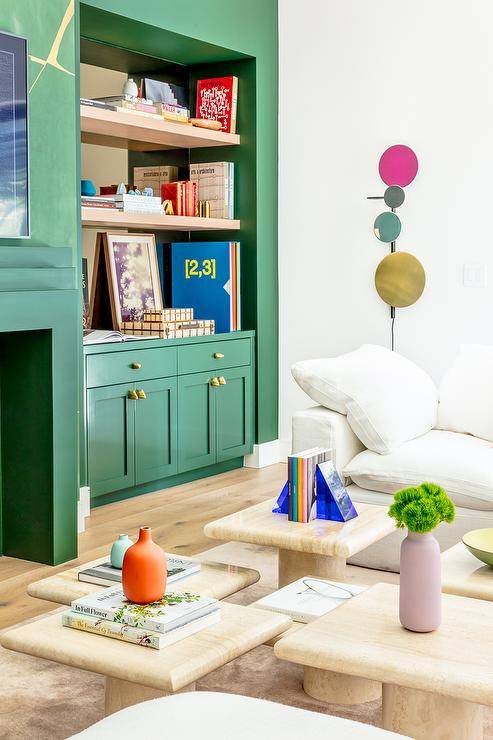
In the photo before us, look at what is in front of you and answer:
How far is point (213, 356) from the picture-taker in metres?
4.97

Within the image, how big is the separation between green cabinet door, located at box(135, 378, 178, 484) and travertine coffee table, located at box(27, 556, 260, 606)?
2.05 meters

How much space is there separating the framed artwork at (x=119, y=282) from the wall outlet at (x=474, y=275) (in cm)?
161

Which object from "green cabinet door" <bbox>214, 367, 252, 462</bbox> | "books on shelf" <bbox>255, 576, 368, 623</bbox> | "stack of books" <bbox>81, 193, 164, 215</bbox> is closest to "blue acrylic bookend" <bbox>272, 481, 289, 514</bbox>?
"books on shelf" <bbox>255, 576, 368, 623</bbox>

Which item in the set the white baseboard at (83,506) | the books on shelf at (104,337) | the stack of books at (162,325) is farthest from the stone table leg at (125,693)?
the stack of books at (162,325)

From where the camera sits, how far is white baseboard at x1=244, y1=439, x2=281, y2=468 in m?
5.36

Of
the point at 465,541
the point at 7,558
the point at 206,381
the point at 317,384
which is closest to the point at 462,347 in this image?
the point at 317,384

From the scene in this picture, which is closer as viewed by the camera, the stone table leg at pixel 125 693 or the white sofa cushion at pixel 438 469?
the stone table leg at pixel 125 693

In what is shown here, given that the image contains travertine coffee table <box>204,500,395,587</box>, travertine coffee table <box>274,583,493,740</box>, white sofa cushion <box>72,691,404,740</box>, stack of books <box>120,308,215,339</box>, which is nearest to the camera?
white sofa cushion <box>72,691,404,740</box>

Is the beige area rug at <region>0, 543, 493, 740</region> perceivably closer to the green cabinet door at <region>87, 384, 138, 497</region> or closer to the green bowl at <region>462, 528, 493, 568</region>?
the green bowl at <region>462, 528, 493, 568</region>

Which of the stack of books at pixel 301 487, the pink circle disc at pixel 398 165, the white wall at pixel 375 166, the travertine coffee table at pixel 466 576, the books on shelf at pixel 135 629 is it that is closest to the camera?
the books on shelf at pixel 135 629

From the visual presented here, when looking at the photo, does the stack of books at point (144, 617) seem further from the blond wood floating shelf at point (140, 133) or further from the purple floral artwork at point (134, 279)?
the purple floral artwork at point (134, 279)

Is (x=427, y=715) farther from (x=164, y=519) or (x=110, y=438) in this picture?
(x=110, y=438)

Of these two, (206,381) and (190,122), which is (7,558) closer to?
(206,381)

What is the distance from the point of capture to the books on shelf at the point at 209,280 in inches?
203
